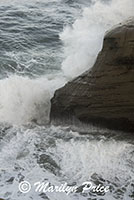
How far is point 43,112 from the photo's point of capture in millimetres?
7781

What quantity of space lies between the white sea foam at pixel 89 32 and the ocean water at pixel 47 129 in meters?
0.04

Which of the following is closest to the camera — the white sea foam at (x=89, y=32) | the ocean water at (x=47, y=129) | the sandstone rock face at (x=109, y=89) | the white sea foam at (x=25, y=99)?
the ocean water at (x=47, y=129)

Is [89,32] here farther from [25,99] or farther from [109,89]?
[109,89]

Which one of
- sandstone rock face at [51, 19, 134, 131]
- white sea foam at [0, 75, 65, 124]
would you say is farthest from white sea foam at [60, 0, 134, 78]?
sandstone rock face at [51, 19, 134, 131]

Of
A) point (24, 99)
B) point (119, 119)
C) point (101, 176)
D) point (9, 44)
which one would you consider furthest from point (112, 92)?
point (9, 44)

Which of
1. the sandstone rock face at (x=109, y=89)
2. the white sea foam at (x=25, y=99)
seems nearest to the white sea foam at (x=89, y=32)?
the white sea foam at (x=25, y=99)

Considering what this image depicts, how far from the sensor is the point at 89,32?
1196cm

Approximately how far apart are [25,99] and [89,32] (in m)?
4.87

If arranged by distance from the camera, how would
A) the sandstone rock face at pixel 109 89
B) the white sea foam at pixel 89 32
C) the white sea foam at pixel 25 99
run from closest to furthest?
the sandstone rock face at pixel 109 89
the white sea foam at pixel 25 99
the white sea foam at pixel 89 32

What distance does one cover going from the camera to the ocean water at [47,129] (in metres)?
5.71

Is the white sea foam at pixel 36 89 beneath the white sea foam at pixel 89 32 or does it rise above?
beneath

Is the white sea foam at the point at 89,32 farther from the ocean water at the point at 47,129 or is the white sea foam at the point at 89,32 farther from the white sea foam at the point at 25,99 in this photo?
the white sea foam at the point at 25,99

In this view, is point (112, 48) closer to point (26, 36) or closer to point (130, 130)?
point (130, 130)

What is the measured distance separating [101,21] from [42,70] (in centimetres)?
518
